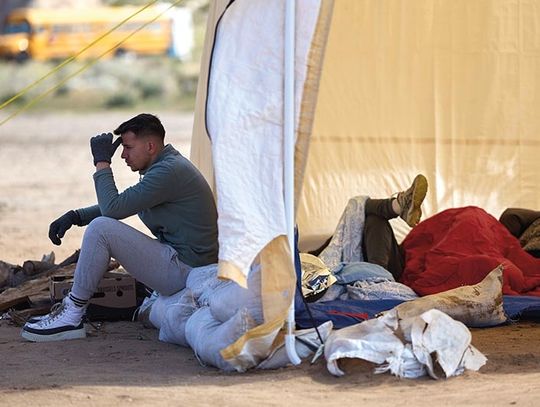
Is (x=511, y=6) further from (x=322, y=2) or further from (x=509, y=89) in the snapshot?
(x=322, y=2)

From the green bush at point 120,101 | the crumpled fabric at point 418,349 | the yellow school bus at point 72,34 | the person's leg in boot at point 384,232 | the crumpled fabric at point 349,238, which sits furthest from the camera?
the yellow school bus at point 72,34

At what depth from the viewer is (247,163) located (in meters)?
4.59

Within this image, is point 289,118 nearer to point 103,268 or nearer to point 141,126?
point 141,126

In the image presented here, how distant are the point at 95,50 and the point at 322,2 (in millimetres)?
21887

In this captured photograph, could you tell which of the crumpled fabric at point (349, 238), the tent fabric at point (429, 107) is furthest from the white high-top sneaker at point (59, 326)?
the tent fabric at point (429, 107)

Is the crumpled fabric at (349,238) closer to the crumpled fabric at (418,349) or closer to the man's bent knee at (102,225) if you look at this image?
the man's bent knee at (102,225)

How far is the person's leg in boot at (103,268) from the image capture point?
536 cm

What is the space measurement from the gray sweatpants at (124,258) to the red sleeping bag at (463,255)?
4.51 ft

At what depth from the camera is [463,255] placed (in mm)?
6289

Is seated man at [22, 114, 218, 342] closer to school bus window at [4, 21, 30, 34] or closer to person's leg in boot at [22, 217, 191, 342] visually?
person's leg in boot at [22, 217, 191, 342]

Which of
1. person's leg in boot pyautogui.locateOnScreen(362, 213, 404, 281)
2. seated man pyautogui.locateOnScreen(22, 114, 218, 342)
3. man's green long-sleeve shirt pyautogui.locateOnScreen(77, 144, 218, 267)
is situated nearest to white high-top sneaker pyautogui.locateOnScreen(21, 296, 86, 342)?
seated man pyautogui.locateOnScreen(22, 114, 218, 342)

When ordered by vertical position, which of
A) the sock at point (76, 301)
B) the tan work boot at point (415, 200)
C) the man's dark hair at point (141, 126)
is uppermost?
the man's dark hair at point (141, 126)

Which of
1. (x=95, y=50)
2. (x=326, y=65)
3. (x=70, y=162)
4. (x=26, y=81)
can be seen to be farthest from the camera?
(x=95, y=50)

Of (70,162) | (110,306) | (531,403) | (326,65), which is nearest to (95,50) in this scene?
(70,162)
